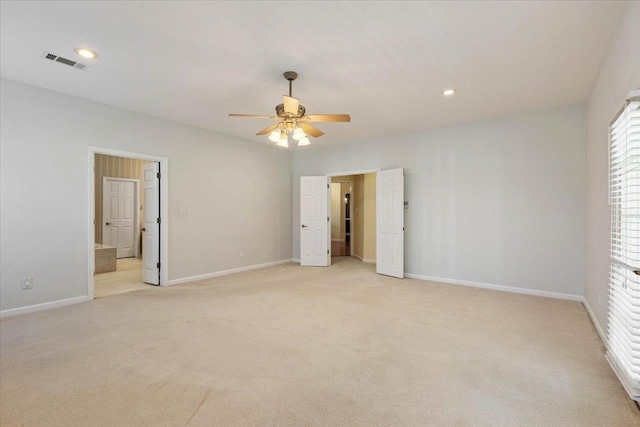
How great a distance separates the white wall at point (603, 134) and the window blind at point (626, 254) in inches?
11.7

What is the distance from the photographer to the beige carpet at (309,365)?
1.81m

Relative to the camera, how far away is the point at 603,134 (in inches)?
116

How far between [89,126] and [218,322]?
10.8ft

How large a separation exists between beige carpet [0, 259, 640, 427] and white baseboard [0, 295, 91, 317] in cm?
16

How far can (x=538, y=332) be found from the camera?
119 inches

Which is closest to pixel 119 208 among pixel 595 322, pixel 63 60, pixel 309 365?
pixel 63 60

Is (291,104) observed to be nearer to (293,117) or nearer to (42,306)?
(293,117)

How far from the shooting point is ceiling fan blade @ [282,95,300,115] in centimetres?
292

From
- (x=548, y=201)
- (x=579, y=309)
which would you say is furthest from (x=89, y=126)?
(x=579, y=309)

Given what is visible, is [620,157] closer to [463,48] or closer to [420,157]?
[463,48]

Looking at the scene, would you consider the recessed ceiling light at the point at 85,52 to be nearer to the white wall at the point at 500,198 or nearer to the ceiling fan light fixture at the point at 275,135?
the ceiling fan light fixture at the point at 275,135

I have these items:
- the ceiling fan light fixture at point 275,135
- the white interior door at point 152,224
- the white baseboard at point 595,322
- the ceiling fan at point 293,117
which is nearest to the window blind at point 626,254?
the white baseboard at point 595,322

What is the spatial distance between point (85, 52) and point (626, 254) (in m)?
4.90

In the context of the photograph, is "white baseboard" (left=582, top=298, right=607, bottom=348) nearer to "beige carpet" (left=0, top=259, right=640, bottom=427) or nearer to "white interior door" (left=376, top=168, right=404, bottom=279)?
"beige carpet" (left=0, top=259, right=640, bottom=427)
